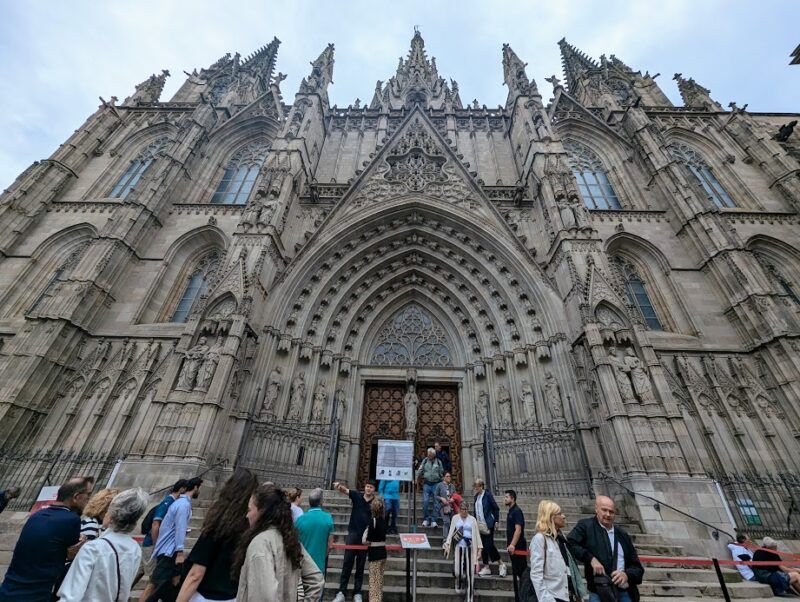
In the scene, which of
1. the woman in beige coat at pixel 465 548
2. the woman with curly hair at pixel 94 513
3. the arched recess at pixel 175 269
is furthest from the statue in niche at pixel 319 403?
the woman with curly hair at pixel 94 513

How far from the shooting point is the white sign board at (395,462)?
6465mm

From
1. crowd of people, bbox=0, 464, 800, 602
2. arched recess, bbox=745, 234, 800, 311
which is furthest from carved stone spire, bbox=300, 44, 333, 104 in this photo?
arched recess, bbox=745, 234, 800, 311

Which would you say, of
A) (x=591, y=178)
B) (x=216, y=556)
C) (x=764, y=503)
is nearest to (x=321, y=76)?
(x=591, y=178)

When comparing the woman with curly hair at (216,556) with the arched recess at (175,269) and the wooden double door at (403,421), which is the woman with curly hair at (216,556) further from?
the arched recess at (175,269)

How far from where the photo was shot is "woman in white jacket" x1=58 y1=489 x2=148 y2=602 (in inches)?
74.4

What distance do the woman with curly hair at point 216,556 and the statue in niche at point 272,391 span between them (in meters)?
8.62

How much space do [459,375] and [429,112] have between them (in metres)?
16.1

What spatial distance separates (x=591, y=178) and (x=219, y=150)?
19.1 m

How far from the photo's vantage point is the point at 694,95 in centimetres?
2197

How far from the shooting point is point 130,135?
756 inches

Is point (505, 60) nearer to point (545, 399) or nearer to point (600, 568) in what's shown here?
point (545, 399)

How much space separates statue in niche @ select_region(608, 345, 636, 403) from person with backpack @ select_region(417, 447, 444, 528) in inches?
192

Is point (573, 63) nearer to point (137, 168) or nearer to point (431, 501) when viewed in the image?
point (137, 168)

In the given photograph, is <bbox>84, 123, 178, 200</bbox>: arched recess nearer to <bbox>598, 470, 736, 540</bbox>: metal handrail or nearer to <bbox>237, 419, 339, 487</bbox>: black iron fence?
<bbox>237, 419, 339, 487</bbox>: black iron fence
